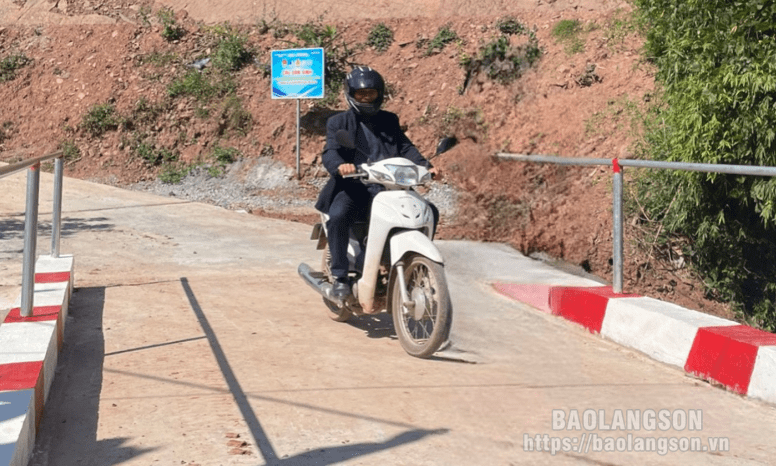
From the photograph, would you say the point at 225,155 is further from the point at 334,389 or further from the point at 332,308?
the point at 334,389

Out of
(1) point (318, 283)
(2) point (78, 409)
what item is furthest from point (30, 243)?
(1) point (318, 283)

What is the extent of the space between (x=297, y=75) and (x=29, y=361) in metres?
12.5

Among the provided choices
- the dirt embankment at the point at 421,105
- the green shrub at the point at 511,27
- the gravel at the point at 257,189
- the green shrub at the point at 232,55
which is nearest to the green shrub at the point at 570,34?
the dirt embankment at the point at 421,105

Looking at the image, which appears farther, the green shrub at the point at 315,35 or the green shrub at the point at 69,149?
the green shrub at the point at 315,35

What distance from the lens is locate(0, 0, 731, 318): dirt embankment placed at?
14312mm

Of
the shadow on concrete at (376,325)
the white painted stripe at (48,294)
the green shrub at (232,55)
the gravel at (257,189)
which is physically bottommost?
the shadow on concrete at (376,325)

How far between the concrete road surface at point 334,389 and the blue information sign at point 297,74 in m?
8.72

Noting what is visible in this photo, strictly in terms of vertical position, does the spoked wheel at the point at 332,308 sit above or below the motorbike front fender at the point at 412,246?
below

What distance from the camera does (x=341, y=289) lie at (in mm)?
6254

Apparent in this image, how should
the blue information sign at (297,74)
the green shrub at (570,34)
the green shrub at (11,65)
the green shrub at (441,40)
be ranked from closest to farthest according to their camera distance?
the blue information sign at (297,74) < the green shrub at (570,34) < the green shrub at (441,40) < the green shrub at (11,65)

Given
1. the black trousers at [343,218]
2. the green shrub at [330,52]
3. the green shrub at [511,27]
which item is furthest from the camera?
the green shrub at [511,27]

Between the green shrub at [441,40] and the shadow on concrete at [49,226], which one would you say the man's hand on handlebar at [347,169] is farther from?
the green shrub at [441,40]

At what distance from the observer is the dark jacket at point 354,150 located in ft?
20.7

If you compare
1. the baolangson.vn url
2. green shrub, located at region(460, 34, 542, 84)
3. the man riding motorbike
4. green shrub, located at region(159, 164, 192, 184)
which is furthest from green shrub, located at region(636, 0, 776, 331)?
green shrub, located at region(159, 164, 192, 184)
